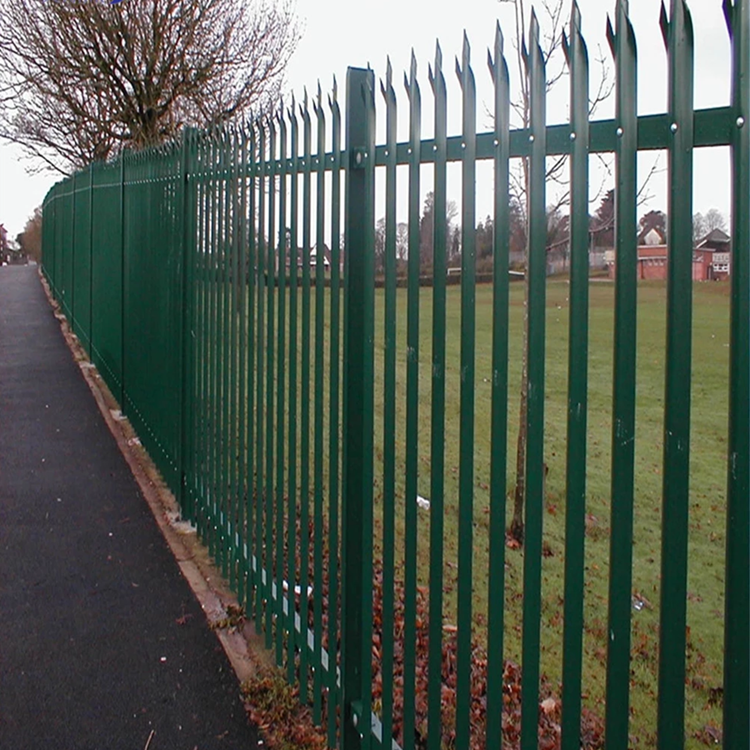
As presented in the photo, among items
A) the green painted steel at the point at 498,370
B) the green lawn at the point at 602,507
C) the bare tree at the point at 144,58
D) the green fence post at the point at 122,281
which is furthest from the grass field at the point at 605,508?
the bare tree at the point at 144,58

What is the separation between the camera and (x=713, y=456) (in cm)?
987

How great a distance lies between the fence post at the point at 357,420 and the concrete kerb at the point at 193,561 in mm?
929

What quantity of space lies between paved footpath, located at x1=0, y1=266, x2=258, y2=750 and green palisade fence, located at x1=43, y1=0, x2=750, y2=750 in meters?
0.34

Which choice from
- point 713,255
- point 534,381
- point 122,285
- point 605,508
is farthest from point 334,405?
point 122,285

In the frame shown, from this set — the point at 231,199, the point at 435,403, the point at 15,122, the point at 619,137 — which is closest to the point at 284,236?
the point at 231,199

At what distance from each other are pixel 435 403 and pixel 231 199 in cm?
241

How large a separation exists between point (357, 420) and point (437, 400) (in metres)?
0.63

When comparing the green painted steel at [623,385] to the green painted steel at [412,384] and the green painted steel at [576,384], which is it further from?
the green painted steel at [412,384]

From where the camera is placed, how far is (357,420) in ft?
9.82

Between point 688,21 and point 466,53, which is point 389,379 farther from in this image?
point 688,21

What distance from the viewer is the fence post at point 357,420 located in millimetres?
2896

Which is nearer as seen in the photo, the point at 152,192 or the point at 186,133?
the point at 186,133

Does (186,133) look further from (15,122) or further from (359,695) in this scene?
(15,122)

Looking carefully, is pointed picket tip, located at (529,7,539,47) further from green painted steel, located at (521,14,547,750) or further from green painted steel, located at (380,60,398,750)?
green painted steel, located at (380,60,398,750)
